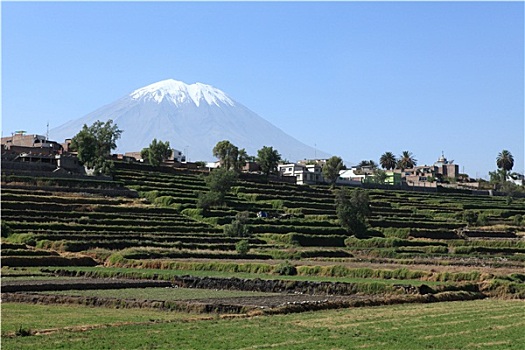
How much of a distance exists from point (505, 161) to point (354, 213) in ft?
304

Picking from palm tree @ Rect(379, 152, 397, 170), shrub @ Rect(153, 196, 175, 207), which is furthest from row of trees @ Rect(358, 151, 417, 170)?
shrub @ Rect(153, 196, 175, 207)

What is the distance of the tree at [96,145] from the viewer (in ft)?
302

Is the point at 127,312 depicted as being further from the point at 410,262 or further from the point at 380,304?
the point at 410,262

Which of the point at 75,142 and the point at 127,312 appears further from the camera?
the point at 75,142

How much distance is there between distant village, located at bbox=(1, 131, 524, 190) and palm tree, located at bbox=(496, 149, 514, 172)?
9.30ft

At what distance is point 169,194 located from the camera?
268 ft

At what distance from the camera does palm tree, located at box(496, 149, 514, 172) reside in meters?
157

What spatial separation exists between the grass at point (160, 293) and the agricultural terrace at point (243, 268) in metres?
0.08

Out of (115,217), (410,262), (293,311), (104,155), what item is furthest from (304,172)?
(293,311)

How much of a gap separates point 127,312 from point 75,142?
76.8 m

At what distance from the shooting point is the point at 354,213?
73000 millimetres

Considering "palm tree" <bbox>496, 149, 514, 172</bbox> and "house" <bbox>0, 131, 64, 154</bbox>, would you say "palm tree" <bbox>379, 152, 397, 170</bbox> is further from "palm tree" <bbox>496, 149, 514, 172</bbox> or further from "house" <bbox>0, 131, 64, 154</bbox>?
"house" <bbox>0, 131, 64, 154</bbox>

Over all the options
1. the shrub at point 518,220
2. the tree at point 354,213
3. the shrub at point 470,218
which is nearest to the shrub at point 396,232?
the tree at point 354,213

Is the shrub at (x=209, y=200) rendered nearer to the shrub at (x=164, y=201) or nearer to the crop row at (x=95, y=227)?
the shrub at (x=164, y=201)
